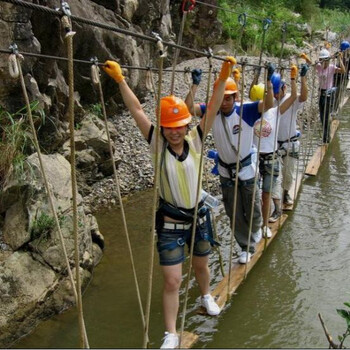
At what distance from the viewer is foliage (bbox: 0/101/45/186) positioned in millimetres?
3756

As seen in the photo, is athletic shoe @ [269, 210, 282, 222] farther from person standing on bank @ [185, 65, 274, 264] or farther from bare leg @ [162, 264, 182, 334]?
bare leg @ [162, 264, 182, 334]

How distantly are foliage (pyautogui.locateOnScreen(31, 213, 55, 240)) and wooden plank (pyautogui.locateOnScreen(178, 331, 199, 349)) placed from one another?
1361 millimetres

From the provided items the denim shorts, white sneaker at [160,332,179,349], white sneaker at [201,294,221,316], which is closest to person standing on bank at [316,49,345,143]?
white sneaker at [201,294,221,316]

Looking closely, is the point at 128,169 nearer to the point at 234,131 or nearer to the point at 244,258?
the point at 244,258

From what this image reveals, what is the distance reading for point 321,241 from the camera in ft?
14.2

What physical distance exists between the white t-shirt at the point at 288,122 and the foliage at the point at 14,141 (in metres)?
2.24

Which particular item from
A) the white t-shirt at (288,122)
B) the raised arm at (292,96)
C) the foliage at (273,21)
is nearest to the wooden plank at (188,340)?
the raised arm at (292,96)

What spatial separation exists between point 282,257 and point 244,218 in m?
0.69

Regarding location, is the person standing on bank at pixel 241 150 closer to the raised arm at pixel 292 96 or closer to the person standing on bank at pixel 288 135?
the raised arm at pixel 292 96

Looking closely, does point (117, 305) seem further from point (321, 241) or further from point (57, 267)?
point (321, 241)

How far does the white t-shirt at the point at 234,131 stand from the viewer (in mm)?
3275

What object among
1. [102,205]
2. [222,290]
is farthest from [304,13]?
[222,290]

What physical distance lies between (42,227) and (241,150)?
5.23ft

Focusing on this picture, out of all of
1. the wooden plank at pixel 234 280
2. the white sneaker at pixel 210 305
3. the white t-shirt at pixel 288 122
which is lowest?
the wooden plank at pixel 234 280
